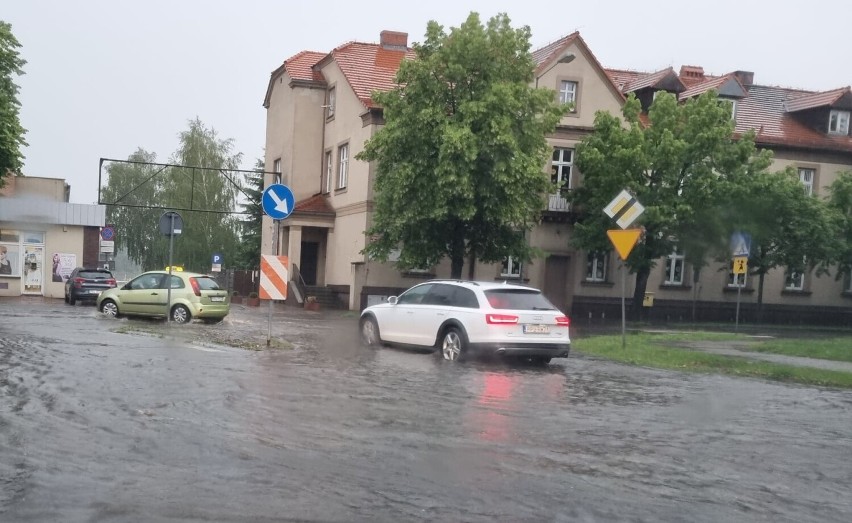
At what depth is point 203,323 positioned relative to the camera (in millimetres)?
26156

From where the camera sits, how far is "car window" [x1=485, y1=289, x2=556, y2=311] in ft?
54.0

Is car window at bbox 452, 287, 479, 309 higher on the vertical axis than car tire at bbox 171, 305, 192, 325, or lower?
higher

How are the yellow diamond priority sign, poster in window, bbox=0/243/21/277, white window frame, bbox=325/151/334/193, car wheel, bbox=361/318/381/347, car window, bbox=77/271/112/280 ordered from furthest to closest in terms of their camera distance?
white window frame, bbox=325/151/334/193 < poster in window, bbox=0/243/21/277 < car window, bbox=77/271/112/280 < the yellow diamond priority sign < car wheel, bbox=361/318/381/347

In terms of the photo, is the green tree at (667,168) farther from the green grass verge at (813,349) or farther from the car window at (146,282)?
the car window at (146,282)

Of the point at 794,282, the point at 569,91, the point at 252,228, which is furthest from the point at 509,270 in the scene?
the point at 252,228

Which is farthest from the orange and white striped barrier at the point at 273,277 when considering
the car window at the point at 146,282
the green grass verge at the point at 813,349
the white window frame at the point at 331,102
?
the white window frame at the point at 331,102

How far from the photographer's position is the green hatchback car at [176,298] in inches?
995

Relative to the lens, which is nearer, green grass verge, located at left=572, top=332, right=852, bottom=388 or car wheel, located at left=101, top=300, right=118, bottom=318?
green grass verge, located at left=572, top=332, right=852, bottom=388

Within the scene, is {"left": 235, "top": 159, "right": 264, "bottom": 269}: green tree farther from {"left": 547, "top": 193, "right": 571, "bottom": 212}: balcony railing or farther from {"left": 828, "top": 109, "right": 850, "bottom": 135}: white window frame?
{"left": 828, "top": 109, "right": 850, "bottom": 135}: white window frame

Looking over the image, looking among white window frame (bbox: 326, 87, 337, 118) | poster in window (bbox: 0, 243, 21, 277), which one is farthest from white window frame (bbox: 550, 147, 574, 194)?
poster in window (bbox: 0, 243, 21, 277)

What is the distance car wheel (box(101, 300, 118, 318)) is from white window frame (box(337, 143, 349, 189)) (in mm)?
16357

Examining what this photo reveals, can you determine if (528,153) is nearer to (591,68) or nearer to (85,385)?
(591,68)

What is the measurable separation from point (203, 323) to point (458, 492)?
20.5 metres

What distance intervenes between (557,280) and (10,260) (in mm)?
24164
